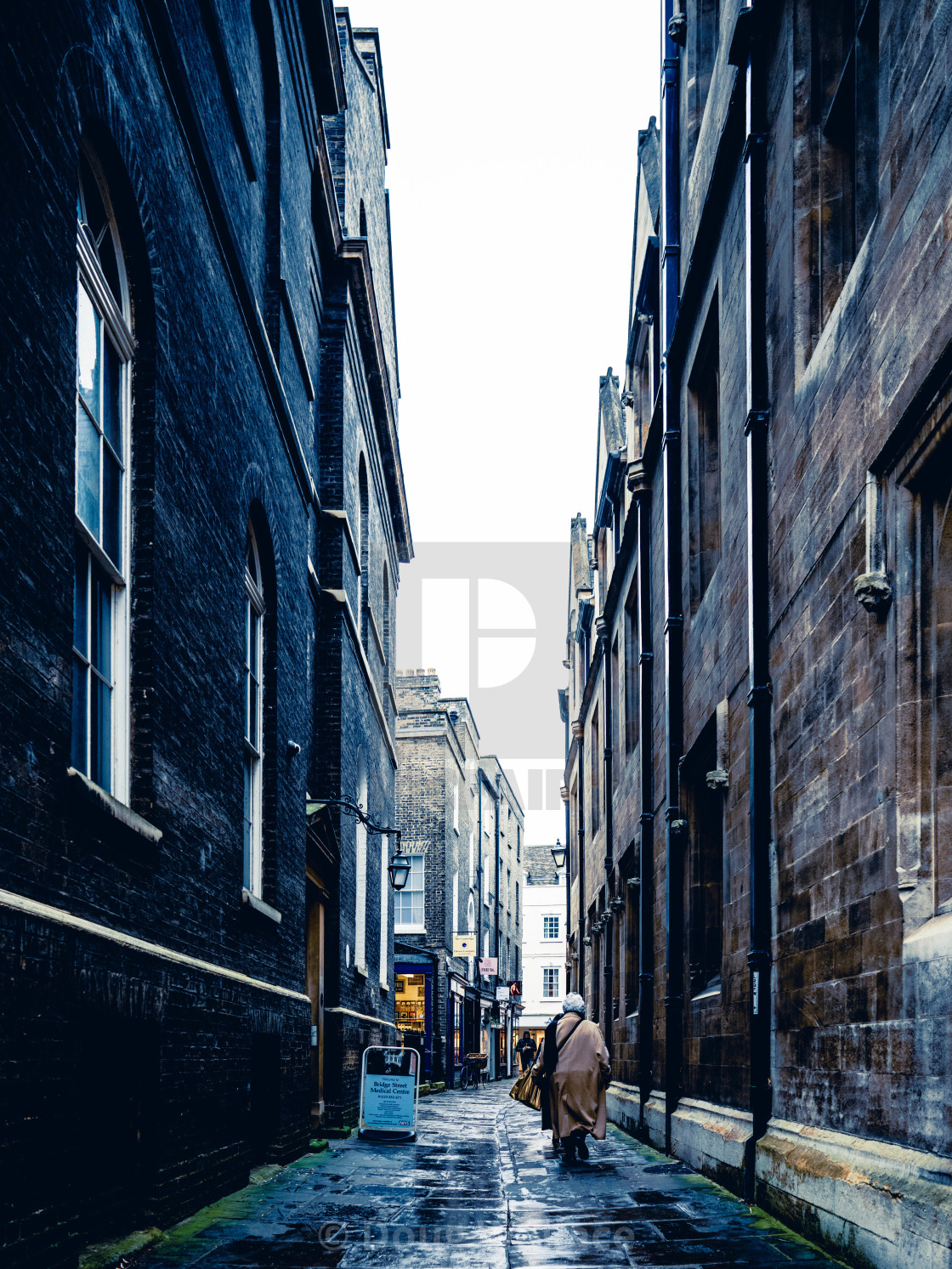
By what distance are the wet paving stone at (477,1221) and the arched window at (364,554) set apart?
8.83 m

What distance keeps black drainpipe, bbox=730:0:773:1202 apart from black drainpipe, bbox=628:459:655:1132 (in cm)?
738

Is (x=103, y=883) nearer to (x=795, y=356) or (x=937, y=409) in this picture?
(x=937, y=409)

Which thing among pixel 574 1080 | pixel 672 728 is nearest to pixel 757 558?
pixel 672 728

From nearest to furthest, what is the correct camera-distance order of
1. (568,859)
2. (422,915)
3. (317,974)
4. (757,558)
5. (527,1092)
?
1. (757,558)
2. (317,974)
3. (527,1092)
4. (422,915)
5. (568,859)

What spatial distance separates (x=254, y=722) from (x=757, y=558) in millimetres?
4637

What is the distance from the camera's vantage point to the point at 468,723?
46344mm

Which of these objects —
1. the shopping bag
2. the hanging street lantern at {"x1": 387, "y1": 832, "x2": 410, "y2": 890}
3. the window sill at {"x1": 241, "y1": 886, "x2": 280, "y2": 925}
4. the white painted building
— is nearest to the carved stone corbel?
the window sill at {"x1": 241, "y1": 886, "x2": 280, "y2": 925}

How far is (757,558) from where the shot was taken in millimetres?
9227

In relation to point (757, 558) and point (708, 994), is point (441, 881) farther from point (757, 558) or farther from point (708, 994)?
point (757, 558)

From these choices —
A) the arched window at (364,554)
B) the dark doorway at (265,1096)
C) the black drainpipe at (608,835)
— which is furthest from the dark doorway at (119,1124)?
the black drainpipe at (608,835)

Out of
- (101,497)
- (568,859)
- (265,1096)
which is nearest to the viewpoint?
(101,497)

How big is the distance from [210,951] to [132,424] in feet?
11.3

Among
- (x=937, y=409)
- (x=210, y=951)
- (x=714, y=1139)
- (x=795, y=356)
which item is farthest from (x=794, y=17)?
(x=714, y=1139)

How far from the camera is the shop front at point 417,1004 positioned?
109 feet
